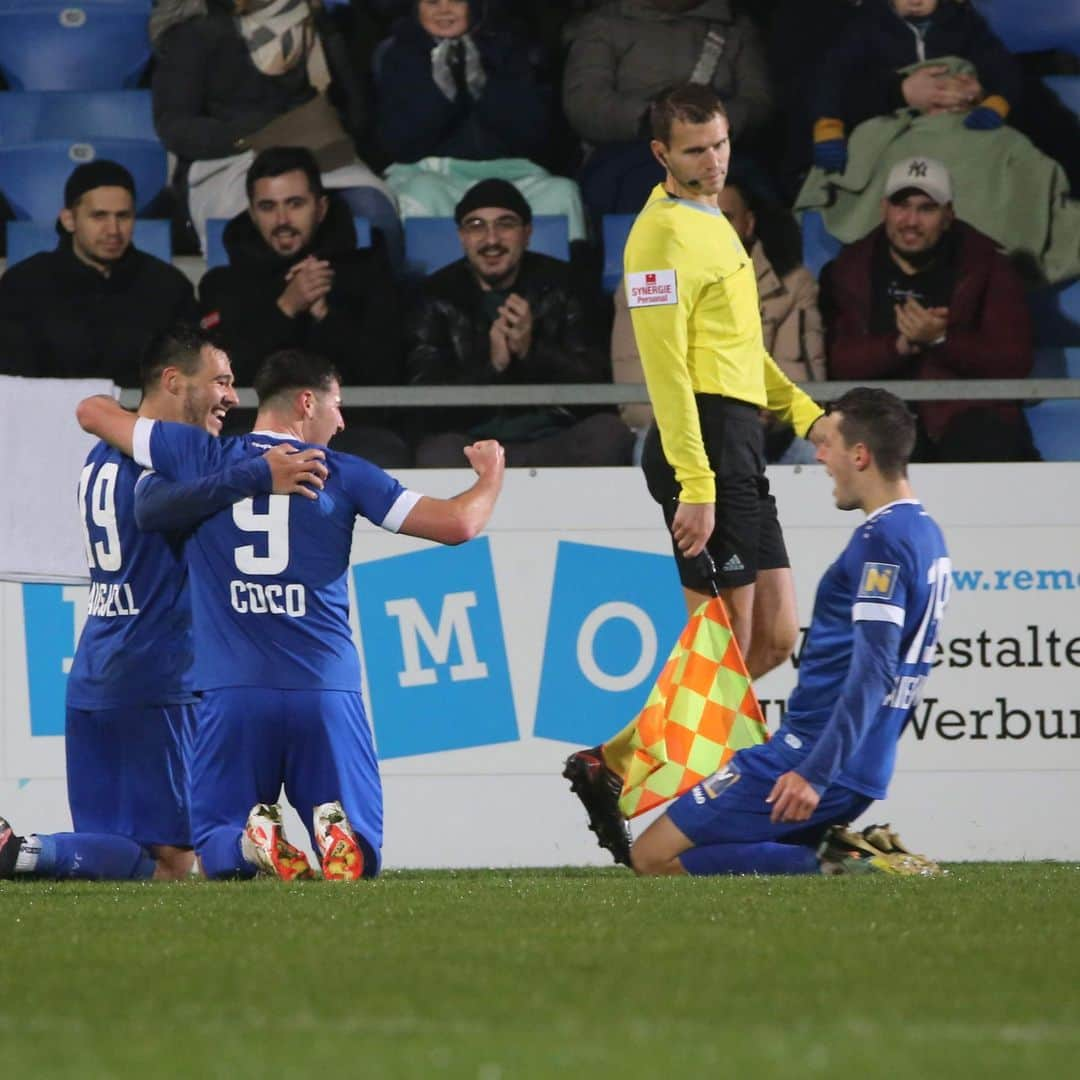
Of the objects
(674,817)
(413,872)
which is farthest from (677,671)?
(413,872)

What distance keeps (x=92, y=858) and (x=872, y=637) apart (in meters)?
2.62

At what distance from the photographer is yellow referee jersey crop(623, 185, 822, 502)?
22.6 feet

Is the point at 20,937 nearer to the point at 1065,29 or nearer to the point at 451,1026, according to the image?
the point at 451,1026

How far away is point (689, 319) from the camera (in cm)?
708

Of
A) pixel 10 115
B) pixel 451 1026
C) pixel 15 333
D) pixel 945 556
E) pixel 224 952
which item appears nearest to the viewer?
pixel 451 1026

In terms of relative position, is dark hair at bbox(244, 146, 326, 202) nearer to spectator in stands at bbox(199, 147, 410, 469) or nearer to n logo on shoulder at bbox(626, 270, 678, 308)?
spectator in stands at bbox(199, 147, 410, 469)

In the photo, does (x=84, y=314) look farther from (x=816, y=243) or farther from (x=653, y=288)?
(x=653, y=288)

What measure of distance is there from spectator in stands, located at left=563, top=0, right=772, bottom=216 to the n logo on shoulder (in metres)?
3.72

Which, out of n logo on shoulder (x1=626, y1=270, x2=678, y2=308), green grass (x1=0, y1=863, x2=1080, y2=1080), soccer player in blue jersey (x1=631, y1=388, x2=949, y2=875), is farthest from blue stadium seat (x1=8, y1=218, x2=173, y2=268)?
green grass (x1=0, y1=863, x2=1080, y2=1080)

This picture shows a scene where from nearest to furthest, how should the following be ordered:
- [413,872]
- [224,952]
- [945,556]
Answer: [224,952], [945,556], [413,872]

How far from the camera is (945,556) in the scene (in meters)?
6.55

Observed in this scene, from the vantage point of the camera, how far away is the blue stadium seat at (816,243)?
10.4 metres

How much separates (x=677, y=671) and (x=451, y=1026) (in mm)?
3452

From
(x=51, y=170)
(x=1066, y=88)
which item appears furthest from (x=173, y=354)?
(x=1066, y=88)
